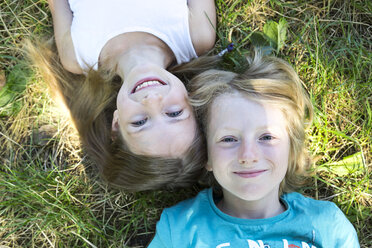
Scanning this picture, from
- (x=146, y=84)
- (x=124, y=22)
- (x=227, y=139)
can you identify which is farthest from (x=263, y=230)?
(x=124, y=22)

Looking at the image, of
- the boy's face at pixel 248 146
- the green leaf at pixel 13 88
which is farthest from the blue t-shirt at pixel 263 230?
the green leaf at pixel 13 88

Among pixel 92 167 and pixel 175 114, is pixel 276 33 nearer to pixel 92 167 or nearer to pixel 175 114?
pixel 175 114

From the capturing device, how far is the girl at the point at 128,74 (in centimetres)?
Answer: 242

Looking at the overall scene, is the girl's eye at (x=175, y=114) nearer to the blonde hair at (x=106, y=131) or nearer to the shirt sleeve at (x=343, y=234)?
the blonde hair at (x=106, y=131)

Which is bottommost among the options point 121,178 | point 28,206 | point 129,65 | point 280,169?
point 28,206

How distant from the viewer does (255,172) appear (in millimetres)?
2367

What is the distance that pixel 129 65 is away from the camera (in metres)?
2.70

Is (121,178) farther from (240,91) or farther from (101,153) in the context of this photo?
(240,91)

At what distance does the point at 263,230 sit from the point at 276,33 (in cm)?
149

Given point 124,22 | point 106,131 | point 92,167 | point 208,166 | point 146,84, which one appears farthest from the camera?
point 92,167

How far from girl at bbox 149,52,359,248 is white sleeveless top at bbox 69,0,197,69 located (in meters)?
0.44

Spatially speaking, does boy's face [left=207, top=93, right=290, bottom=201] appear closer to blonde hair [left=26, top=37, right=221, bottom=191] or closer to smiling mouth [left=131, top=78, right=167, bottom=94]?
blonde hair [left=26, top=37, right=221, bottom=191]

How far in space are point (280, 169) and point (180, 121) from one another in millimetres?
687

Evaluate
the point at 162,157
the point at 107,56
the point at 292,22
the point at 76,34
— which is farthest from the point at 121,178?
the point at 292,22
